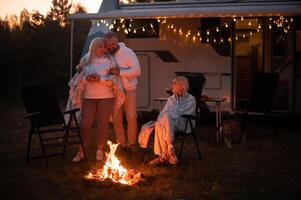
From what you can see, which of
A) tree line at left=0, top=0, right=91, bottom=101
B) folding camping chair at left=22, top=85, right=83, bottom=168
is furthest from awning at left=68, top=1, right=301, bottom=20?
tree line at left=0, top=0, right=91, bottom=101

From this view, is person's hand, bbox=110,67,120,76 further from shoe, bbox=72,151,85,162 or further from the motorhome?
the motorhome

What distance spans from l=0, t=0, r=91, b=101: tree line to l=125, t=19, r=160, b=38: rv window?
514 centimetres

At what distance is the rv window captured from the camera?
10367mm

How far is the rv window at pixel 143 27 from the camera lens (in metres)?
10.4

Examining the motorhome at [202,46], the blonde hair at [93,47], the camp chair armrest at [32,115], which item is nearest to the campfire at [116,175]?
the camp chair armrest at [32,115]

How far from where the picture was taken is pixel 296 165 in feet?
22.2

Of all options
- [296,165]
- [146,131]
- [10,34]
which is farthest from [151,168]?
[10,34]

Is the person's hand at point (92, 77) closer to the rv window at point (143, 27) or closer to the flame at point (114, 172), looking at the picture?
the flame at point (114, 172)

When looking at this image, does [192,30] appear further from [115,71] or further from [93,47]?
[93,47]

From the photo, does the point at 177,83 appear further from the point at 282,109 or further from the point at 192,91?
the point at 282,109

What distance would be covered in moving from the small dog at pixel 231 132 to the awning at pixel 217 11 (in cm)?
163

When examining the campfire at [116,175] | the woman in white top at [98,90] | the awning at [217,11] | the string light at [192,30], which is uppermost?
the awning at [217,11]

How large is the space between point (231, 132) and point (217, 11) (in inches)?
73.2

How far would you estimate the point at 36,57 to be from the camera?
16156 millimetres
